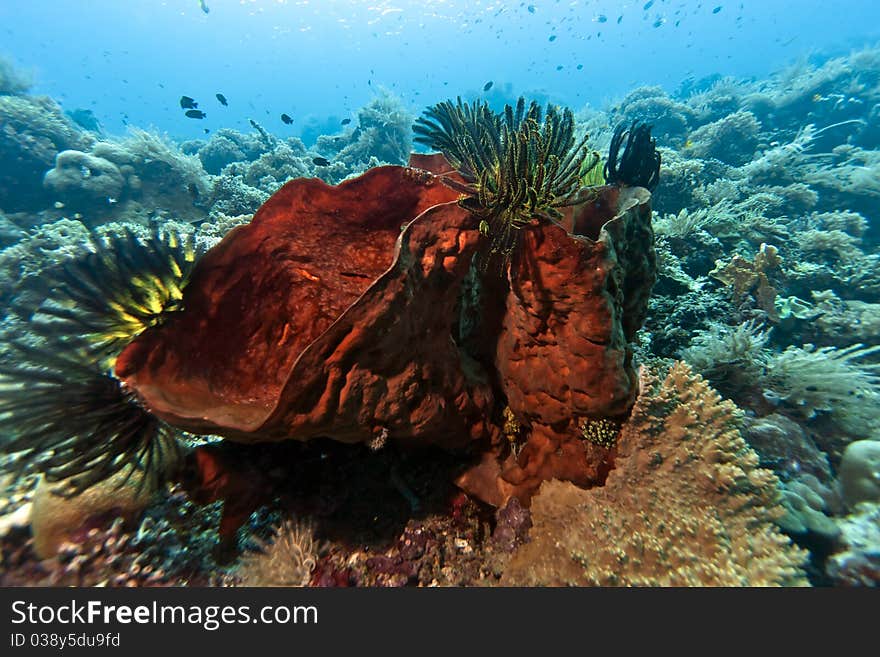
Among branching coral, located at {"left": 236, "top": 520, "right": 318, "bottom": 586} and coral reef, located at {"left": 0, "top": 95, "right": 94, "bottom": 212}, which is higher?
coral reef, located at {"left": 0, "top": 95, "right": 94, "bottom": 212}

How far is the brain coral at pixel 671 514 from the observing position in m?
2.38

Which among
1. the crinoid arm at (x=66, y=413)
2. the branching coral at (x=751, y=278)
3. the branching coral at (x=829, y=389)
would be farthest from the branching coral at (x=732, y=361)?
the crinoid arm at (x=66, y=413)

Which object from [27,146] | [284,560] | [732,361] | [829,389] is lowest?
[284,560]

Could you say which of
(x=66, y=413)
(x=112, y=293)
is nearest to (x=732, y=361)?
(x=112, y=293)

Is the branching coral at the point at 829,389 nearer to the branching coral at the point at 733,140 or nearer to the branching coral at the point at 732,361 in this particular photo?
the branching coral at the point at 732,361

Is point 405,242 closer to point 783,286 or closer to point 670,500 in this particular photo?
point 670,500

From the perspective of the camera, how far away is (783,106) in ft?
56.6

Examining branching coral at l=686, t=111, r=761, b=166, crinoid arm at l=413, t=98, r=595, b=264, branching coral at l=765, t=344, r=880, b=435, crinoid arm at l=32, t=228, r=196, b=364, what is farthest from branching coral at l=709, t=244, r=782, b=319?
branching coral at l=686, t=111, r=761, b=166

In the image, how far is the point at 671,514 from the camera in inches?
99.8

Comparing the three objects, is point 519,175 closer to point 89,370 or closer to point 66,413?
point 89,370

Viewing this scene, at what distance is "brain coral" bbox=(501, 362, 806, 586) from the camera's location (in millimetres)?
Answer: 2379

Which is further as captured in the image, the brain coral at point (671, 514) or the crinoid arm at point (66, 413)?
the brain coral at point (671, 514)

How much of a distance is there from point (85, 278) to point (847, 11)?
163414 millimetres

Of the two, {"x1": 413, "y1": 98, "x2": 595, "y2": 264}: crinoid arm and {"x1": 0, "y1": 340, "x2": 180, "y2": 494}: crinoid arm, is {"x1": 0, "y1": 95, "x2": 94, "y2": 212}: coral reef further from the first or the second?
{"x1": 413, "y1": 98, "x2": 595, "y2": 264}: crinoid arm
